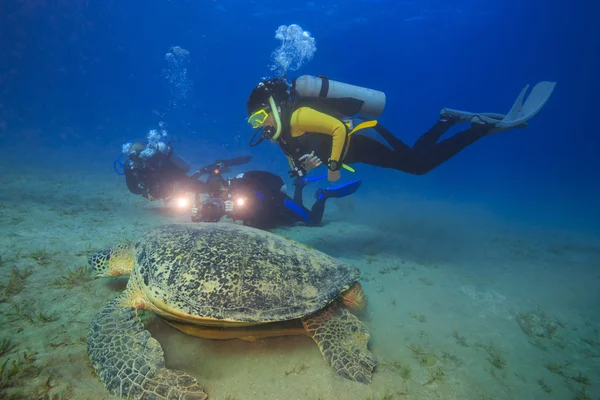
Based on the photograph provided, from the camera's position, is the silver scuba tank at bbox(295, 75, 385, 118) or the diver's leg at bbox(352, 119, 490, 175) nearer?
the silver scuba tank at bbox(295, 75, 385, 118)

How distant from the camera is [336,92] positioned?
527cm

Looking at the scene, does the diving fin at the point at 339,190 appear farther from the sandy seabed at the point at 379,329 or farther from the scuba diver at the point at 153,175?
the scuba diver at the point at 153,175

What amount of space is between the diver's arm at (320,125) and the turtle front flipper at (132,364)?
395 cm

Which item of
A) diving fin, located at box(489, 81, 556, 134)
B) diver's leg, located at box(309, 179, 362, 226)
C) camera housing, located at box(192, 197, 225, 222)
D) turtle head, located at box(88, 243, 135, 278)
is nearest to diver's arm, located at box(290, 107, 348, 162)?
camera housing, located at box(192, 197, 225, 222)

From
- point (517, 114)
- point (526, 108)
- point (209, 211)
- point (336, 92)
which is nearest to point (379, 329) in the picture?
point (209, 211)

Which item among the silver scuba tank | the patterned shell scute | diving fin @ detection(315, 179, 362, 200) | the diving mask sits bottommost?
diving fin @ detection(315, 179, 362, 200)

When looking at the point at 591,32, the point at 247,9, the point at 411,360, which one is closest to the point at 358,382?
the point at 411,360

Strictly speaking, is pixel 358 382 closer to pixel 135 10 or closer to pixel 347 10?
pixel 347 10

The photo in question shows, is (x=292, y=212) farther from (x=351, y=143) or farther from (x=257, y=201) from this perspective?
(x=351, y=143)

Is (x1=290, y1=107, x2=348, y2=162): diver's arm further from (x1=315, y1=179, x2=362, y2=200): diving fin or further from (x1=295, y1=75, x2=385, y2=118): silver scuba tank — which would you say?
(x1=315, y1=179, x2=362, y2=200): diving fin

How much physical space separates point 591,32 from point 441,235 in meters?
59.2

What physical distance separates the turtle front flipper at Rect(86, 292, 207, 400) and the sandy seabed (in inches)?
7.0

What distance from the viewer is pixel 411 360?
8.86 feet

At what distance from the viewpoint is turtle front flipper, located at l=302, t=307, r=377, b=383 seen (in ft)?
7.68
